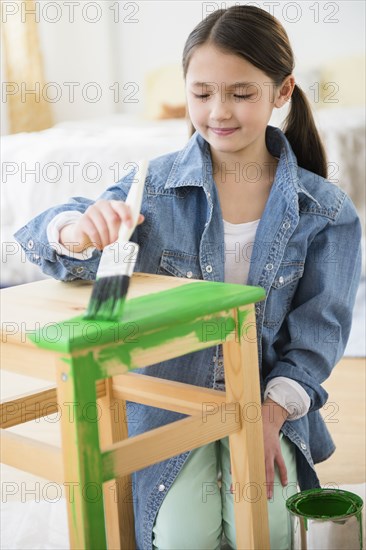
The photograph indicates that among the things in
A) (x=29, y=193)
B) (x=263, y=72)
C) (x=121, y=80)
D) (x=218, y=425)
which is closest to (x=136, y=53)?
(x=121, y=80)

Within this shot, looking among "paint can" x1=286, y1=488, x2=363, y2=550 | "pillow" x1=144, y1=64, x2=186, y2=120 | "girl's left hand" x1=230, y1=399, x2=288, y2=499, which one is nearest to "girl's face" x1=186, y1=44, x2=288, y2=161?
"girl's left hand" x1=230, y1=399, x2=288, y2=499

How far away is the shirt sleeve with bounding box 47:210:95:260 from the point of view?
94cm

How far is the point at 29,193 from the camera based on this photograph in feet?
8.23

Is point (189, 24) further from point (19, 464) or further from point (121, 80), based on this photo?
point (19, 464)

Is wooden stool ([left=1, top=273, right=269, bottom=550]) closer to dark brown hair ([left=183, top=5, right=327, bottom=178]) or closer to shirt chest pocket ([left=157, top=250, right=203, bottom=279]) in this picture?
shirt chest pocket ([left=157, top=250, right=203, bottom=279])

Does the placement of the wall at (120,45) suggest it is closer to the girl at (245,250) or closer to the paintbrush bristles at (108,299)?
the girl at (245,250)

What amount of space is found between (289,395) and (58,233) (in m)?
0.35

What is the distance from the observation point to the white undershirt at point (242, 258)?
96 centimetres

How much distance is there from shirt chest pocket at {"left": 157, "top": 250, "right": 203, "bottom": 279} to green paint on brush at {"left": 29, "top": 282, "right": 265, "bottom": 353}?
0.18m

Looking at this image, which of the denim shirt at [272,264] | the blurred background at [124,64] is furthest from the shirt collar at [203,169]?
the blurred background at [124,64]

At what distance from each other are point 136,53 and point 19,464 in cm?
394

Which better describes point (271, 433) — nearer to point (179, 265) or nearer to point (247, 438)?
point (247, 438)

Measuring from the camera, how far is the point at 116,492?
1.11 m

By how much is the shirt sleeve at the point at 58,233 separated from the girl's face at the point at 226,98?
223 mm
